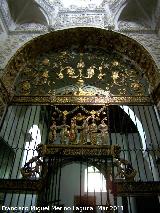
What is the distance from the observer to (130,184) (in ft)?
13.4

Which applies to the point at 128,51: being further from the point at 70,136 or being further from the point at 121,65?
the point at 70,136

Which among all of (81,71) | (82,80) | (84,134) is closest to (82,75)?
(81,71)

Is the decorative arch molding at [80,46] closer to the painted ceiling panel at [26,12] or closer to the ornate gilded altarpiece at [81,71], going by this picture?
the ornate gilded altarpiece at [81,71]

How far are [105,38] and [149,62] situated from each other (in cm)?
135

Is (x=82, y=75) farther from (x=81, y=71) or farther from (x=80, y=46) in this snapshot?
(x=80, y=46)

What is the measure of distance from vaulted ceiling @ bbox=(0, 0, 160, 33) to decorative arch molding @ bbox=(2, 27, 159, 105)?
8.6 inches

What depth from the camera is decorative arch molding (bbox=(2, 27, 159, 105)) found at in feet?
19.0

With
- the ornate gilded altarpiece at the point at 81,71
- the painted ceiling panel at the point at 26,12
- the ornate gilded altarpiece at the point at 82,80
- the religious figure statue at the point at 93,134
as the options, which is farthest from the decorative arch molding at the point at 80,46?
the religious figure statue at the point at 93,134

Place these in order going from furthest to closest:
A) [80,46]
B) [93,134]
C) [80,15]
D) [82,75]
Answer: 1. [80,15]
2. [80,46]
3. [82,75]
4. [93,134]

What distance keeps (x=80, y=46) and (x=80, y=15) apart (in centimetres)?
88

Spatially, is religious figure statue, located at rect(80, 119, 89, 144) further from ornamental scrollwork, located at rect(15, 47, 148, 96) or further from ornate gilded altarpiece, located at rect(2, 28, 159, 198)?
ornamental scrollwork, located at rect(15, 47, 148, 96)

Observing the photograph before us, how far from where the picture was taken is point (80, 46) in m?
6.59

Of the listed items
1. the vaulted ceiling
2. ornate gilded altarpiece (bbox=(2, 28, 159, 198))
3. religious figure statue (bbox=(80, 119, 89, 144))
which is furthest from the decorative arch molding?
religious figure statue (bbox=(80, 119, 89, 144))

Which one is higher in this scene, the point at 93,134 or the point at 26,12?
the point at 26,12
